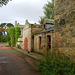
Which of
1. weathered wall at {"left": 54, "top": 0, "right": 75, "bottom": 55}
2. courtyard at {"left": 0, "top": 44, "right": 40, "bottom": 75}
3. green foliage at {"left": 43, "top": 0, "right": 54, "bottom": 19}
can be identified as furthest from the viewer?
green foliage at {"left": 43, "top": 0, "right": 54, "bottom": 19}

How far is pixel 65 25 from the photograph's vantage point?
19.0 ft

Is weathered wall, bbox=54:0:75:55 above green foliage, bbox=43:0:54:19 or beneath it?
beneath

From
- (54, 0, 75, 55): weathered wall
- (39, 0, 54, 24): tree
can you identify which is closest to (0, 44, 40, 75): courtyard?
(54, 0, 75, 55): weathered wall

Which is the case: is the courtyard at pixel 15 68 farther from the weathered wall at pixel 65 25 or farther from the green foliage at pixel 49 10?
the green foliage at pixel 49 10

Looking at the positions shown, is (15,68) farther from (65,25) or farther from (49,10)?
(49,10)

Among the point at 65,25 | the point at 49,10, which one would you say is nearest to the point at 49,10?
the point at 49,10

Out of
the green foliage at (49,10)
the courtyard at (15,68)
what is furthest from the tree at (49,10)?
the courtyard at (15,68)

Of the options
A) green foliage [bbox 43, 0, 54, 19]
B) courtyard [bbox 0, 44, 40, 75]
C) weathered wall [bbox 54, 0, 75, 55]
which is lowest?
courtyard [bbox 0, 44, 40, 75]

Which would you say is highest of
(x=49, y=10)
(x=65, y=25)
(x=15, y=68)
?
(x=49, y=10)

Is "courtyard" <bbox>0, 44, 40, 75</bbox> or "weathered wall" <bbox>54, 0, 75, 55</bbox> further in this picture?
"courtyard" <bbox>0, 44, 40, 75</bbox>

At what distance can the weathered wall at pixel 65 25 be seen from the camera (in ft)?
17.5

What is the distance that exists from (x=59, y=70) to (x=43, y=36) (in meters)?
7.57

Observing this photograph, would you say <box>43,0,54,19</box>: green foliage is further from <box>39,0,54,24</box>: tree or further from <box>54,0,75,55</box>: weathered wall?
<box>54,0,75,55</box>: weathered wall

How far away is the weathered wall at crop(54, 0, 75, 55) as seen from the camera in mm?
5323
